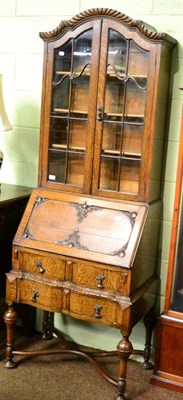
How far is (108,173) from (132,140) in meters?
0.23

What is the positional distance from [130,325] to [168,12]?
1.70 meters

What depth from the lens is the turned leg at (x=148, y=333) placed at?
3.01 m

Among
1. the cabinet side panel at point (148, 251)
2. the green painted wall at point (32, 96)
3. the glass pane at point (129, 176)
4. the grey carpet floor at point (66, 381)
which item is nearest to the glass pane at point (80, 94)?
the glass pane at point (129, 176)

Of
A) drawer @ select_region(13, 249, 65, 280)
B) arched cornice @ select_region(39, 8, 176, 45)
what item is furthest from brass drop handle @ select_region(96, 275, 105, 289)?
arched cornice @ select_region(39, 8, 176, 45)

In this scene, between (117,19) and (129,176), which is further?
(129,176)

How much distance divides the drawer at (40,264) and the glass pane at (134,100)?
86 cm

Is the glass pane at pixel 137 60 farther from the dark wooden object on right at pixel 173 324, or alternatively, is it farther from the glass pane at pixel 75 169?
the dark wooden object on right at pixel 173 324

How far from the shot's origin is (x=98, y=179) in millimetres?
2824

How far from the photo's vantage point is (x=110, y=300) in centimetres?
261

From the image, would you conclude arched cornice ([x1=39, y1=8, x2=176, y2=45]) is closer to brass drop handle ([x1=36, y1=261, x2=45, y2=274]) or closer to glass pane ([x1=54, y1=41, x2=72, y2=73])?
Result: glass pane ([x1=54, y1=41, x2=72, y2=73])

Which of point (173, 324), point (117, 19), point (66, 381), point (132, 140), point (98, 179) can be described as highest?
point (117, 19)

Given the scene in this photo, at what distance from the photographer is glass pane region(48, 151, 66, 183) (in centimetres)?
294

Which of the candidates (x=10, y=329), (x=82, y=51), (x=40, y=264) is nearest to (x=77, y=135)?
(x=82, y=51)

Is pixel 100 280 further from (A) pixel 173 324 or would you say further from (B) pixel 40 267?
(A) pixel 173 324
